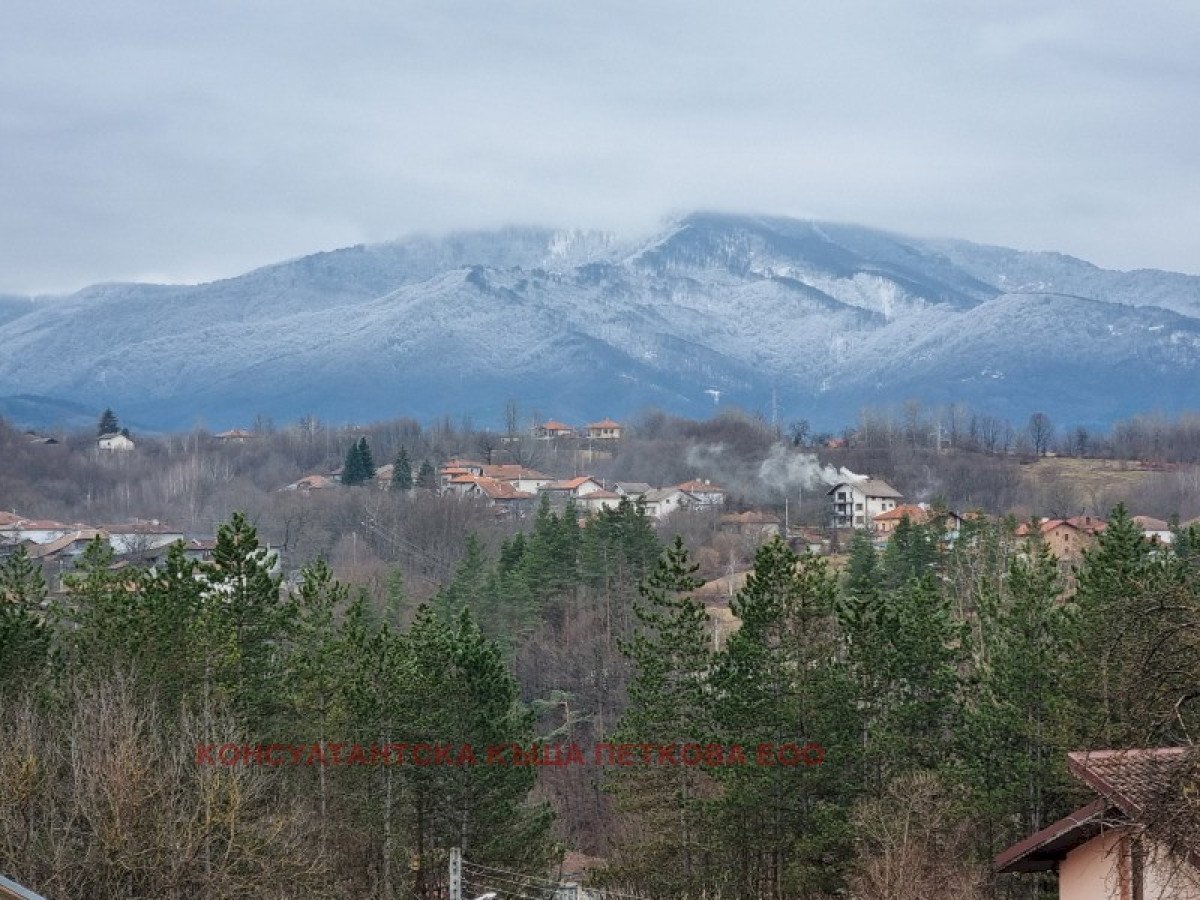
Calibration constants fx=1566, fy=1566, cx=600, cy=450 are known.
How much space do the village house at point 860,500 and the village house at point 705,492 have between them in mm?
8367

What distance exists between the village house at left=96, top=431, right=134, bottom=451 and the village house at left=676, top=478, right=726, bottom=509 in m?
67.0

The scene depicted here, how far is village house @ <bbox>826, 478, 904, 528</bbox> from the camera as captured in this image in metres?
117

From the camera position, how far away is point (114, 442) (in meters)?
168

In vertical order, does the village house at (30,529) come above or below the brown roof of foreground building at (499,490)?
below

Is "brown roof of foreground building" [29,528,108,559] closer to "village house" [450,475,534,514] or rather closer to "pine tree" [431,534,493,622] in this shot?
"village house" [450,475,534,514]

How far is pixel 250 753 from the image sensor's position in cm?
2484

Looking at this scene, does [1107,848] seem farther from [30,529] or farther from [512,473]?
[512,473]

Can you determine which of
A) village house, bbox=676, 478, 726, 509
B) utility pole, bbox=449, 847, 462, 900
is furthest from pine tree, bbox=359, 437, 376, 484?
utility pole, bbox=449, 847, 462, 900

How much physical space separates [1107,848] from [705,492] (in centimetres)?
10872

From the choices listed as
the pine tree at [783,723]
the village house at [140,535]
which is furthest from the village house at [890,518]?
the pine tree at [783,723]

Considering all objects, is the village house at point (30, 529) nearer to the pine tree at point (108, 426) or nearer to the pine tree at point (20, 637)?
the pine tree at point (108, 426)

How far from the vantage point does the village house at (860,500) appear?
116688 millimetres

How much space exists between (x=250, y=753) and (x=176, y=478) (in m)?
122

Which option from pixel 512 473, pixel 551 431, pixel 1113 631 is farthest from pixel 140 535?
pixel 1113 631
